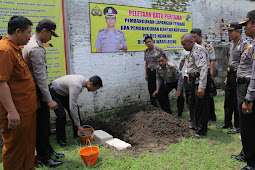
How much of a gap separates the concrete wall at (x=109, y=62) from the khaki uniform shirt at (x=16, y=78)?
8.72 feet

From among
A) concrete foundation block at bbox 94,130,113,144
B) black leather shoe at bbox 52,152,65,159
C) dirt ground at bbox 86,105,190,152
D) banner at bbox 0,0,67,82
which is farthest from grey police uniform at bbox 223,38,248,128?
banner at bbox 0,0,67,82

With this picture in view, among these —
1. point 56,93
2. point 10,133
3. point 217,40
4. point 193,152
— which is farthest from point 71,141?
point 217,40

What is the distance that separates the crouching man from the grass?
40cm

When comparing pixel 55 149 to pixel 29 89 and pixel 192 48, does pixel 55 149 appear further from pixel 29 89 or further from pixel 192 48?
pixel 192 48

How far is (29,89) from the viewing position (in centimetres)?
240

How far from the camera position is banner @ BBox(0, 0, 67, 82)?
4.07m

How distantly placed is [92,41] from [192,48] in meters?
2.55

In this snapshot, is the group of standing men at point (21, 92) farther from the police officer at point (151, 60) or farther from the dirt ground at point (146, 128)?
the police officer at point (151, 60)

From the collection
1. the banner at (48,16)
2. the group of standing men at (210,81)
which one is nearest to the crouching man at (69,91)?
the banner at (48,16)

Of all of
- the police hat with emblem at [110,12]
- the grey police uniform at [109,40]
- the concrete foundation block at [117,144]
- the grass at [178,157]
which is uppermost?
the police hat with emblem at [110,12]

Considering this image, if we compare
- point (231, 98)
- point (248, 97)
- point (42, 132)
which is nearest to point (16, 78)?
point (42, 132)

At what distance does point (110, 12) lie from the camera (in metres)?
5.50

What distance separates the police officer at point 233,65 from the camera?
3936 millimetres

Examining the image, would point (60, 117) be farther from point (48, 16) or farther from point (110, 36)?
point (110, 36)
